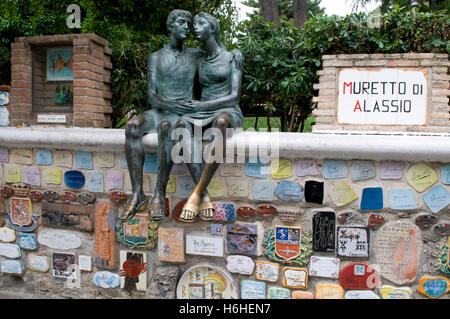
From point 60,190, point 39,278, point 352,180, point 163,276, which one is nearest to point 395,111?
point 352,180

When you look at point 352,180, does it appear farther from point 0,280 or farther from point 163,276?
point 0,280

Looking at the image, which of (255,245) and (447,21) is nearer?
(255,245)

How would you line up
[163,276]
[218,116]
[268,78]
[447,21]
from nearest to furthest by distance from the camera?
[218,116] → [163,276] → [447,21] → [268,78]

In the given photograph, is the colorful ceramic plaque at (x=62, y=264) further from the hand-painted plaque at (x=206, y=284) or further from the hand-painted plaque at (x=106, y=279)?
the hand-painted plaque at (x=206, y=284)

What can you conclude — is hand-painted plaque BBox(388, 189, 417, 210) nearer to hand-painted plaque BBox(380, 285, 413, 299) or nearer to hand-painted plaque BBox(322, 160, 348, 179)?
hand-painted plaque BBox(322, 160, 348, 179)

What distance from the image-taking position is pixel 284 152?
97.2 inches

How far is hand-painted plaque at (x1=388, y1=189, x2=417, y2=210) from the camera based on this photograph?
241 cm

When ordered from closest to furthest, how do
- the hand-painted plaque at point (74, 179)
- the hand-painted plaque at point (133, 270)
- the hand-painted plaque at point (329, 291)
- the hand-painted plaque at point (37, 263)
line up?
the hand-painted plaque at point (329, 291) → the hand-painted plaque at point (133, 270) → the hand-painted plaque at point (74, 179) → the hand-painted plaque at point (37, 263)

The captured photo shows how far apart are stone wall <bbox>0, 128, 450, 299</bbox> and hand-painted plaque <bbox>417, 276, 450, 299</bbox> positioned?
4 cm

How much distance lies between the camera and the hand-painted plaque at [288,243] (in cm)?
250

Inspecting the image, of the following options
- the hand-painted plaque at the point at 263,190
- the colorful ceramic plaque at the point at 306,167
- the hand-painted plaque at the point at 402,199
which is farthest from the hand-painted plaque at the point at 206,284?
the hand-painted plaque at the point at 402,199

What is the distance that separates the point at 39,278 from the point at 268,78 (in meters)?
2.56

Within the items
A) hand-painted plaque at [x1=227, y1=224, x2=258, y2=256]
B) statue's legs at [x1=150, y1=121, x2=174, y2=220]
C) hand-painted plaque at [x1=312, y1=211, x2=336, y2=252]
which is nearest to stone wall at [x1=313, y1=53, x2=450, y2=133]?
hand-painted plaque at [x1=312, y1=211, x2=336, y2=252]

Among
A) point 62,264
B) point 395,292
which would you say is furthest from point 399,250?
point 62,264
